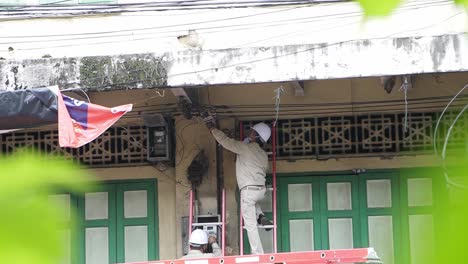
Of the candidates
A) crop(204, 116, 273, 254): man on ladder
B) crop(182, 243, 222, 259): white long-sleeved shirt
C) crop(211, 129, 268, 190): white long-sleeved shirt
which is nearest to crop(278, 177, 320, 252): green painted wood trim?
crop(204, 116, 273, 254): man on ladder

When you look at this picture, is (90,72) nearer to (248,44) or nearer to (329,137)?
(248,44)

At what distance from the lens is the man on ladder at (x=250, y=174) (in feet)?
23.4

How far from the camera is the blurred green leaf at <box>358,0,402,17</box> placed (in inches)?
23.9

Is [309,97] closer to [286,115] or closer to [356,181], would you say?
[286,115]

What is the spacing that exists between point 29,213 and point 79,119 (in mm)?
5925

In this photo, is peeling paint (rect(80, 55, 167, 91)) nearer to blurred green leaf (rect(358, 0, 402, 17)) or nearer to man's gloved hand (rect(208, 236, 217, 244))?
man's gloved hand (rect(208, 236, 217, 244))

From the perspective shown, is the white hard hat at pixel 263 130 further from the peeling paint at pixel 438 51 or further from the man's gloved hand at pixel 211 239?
the peeling paint at pixel 438 51

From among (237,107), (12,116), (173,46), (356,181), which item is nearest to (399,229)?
(356,181)

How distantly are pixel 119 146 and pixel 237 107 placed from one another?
44.1 inches

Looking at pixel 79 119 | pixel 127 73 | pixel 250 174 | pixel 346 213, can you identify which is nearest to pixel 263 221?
pixel 250 174

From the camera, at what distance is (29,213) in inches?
22.8

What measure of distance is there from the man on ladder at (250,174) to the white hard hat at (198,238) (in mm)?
393

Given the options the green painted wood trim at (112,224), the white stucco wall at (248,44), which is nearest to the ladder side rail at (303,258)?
the white stucco wall at (248,44)

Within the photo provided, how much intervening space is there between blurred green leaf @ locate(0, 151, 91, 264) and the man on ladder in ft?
21.4
